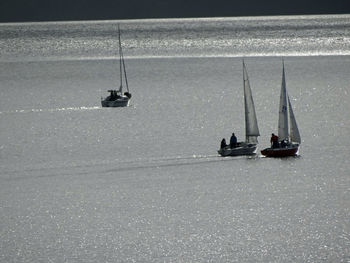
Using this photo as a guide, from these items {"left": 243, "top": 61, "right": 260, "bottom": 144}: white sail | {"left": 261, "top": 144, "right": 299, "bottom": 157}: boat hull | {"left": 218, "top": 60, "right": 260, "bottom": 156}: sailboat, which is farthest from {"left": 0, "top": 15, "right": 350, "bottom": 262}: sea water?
{"left": 243, "top": 61, "right": 260, "bottom": 144}: white sail

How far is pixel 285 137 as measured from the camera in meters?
75.5

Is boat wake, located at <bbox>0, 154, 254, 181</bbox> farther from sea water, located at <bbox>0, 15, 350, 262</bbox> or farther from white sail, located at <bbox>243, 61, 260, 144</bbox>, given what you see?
white sail, located at <bbox>243, 61, 260, 144</bbox>

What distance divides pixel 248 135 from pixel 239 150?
2.71 metres

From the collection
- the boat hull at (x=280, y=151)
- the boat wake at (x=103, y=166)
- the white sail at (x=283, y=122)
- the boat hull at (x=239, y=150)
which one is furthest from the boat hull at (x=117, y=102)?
the boat hull at (x=280, y=151)

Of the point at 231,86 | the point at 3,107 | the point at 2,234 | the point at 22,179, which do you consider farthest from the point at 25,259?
the point at 231,86

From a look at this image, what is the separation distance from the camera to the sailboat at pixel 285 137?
73.6 meters

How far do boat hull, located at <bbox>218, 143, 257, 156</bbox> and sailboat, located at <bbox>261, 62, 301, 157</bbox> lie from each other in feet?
→ 3.22

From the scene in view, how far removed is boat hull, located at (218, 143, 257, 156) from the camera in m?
74.1

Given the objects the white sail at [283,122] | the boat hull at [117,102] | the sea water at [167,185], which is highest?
the boat hull at [117,102]

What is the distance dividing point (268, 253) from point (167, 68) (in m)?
136

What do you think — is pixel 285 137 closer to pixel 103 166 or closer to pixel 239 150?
pixel 239 150

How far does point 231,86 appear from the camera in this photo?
143 m

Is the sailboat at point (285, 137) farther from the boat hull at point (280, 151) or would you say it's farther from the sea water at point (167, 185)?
the sea water at point (167, 185)

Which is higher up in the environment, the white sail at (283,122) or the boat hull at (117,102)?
the boat hull at (117,102)
